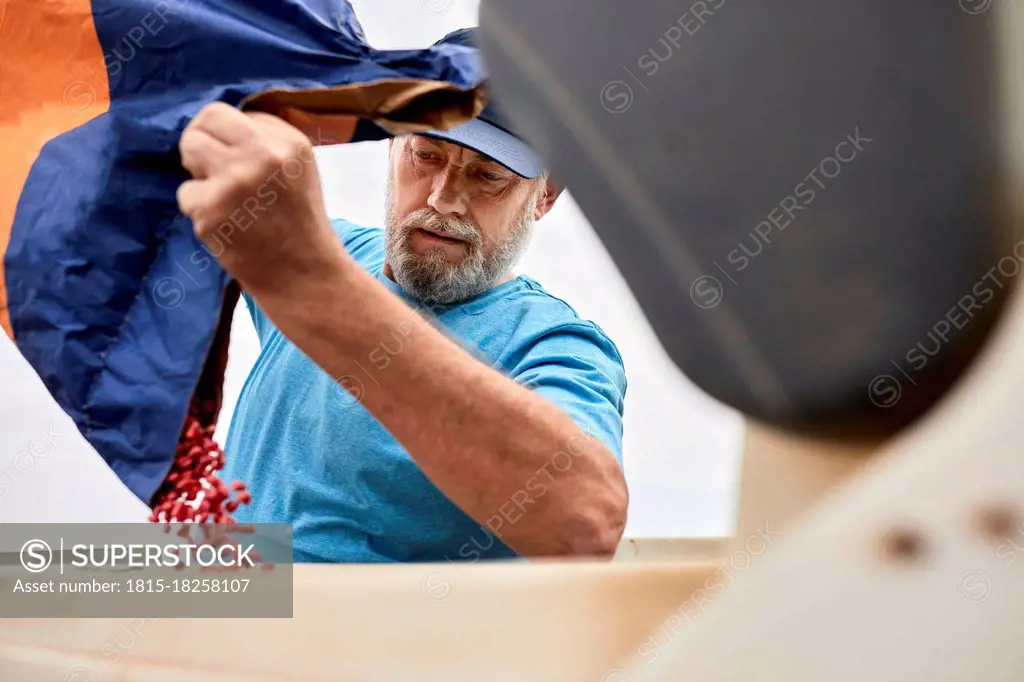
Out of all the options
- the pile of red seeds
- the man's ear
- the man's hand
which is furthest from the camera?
the man's ear

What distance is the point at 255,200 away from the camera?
44 cm

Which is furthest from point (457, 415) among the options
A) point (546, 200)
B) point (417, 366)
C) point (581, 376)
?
point (546, 200)

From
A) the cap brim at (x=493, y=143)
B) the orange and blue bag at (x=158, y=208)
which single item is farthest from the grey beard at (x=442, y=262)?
the orange and blue bag at (x=158, y=208)

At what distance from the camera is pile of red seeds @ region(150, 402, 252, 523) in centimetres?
54

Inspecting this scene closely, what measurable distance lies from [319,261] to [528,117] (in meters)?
0.23

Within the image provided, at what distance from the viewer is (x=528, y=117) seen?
268mm

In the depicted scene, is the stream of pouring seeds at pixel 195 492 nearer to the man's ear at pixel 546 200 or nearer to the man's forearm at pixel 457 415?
the man's forearm at pixel 457 415

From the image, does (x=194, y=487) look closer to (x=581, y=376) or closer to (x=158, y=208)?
(x=158, y=208)

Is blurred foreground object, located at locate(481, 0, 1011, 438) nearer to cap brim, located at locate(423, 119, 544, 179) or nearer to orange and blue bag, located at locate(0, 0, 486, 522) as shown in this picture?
orange and blue bag, located at locate(0, 0, 486, 522)

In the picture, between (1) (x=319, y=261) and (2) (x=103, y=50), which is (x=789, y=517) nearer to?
(1) (x=319, y=261)

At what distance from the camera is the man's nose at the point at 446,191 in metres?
1.08

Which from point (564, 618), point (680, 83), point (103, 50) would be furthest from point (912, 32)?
point (103, 50)

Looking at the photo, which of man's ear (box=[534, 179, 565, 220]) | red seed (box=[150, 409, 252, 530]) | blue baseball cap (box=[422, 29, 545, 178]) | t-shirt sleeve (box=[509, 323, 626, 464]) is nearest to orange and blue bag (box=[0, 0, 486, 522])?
red seed (box=[150, 409, 252, 530])

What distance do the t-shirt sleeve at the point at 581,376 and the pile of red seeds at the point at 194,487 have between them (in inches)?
10.4
